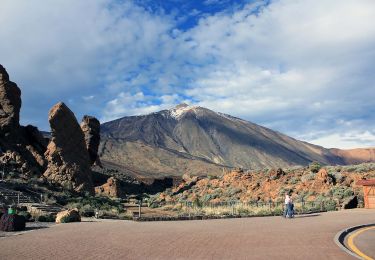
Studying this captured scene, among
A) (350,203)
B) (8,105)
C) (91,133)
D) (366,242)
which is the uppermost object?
(8,105)

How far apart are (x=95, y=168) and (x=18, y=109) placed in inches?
1403

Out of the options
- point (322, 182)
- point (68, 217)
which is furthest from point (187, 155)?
point (68, 217)

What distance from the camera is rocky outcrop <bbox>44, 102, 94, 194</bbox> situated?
136 ft

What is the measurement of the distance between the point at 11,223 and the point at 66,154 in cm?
2830

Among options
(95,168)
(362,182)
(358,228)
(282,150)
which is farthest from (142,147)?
(358,228)

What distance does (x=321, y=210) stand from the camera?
26938 mm

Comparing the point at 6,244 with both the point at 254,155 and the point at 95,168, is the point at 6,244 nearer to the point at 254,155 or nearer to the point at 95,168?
the point at 95,168

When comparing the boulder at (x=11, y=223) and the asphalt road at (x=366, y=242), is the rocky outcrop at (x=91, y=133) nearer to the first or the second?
the boulder at (x=11, y=223)

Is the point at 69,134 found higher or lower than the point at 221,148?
lower

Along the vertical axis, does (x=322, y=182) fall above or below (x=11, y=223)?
above

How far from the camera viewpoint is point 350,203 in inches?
1152

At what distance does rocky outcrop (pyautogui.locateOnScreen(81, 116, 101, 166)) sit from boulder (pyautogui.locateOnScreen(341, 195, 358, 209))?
142 ft

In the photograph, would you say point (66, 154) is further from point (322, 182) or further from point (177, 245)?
point (177, 245)

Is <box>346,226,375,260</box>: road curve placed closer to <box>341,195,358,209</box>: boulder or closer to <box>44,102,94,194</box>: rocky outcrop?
<box>341,195,358,209</box>: boulder
